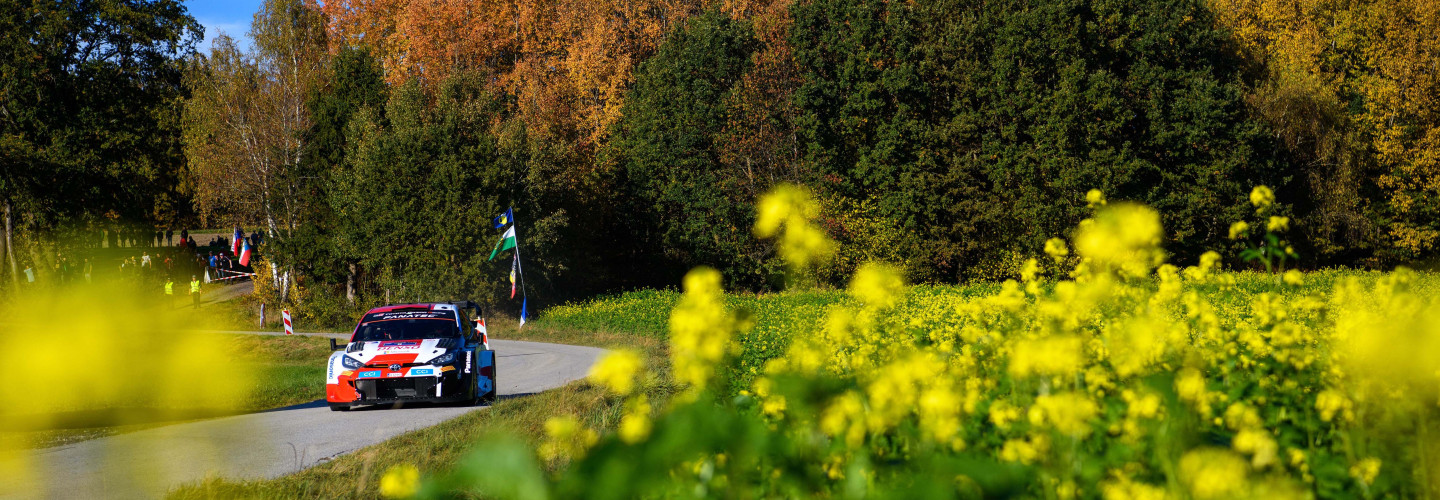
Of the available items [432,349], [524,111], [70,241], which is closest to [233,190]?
[70,241]

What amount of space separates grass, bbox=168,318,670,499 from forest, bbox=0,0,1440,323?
30.4 meters

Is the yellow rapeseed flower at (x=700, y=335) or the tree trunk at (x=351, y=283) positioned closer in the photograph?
the yellow rapeseed flower at (x=700, y=335)

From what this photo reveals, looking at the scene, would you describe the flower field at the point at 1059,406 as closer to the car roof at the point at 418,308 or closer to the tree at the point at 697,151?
the car roof at the point at 418,308

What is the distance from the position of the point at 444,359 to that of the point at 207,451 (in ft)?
15.3

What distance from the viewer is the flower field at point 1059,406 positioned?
3266 millimetres

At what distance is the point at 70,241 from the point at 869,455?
2087 inches

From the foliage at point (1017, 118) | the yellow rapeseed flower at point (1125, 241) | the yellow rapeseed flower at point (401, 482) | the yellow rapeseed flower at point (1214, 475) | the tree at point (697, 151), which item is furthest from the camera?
the tree at point (697, 151)

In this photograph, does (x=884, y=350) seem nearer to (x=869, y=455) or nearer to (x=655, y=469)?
(x=869, y=455)

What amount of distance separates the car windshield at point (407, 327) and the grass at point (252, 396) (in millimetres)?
2275

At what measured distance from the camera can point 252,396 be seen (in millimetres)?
19906

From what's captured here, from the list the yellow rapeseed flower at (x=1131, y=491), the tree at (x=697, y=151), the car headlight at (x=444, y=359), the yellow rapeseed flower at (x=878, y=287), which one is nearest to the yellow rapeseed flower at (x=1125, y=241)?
the yellow rapeseed flower at (x=878, y=287)

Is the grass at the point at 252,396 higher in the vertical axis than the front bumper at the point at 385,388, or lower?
lower

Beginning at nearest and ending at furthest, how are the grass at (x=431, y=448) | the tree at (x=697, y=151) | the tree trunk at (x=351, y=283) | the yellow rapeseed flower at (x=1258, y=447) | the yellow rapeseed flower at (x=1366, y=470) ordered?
the yellow rapeseed flower at (x=1258, y=447) < the yellow rapeseed flower at (x=1366, y=470) < the grass at (x=431, y=448) < the tree trunk at (x=351, y=283) < the tree at (x=697, y=151)

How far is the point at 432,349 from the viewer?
16.0 meters
